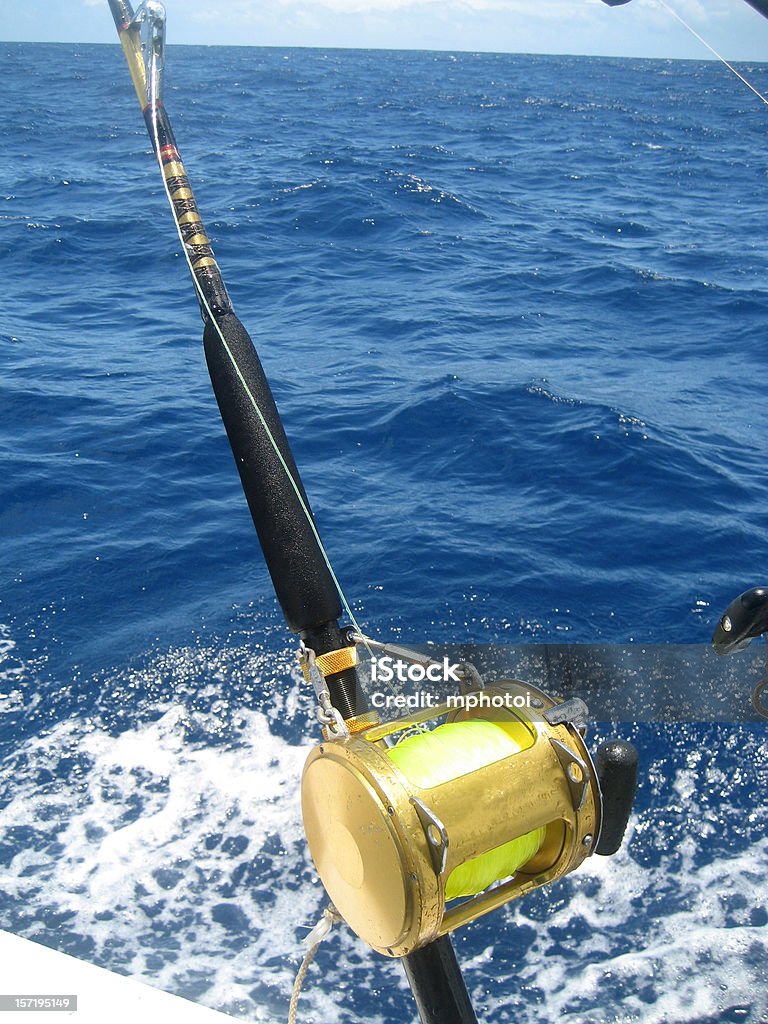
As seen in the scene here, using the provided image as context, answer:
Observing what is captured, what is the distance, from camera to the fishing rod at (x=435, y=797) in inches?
66.5

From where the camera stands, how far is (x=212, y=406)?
8.82m

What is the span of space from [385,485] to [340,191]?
469 inches

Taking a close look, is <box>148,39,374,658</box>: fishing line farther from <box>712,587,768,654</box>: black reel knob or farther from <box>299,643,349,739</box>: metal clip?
<box>712,587,768,654</box>: black reel knob

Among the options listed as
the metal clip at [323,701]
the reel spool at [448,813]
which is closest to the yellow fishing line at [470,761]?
the reel spool at [448,813]

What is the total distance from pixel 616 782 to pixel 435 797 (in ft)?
1.25

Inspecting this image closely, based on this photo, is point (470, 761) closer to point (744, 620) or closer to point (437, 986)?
point (437, 986)

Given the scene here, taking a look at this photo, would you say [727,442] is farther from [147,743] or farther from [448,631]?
[147,743]

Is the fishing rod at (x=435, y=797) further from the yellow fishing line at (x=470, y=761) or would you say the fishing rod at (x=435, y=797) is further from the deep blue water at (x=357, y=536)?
the deep blue water at (x=357, y=536)

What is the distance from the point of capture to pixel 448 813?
171 centimetres

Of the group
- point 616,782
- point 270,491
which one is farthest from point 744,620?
point 270,491

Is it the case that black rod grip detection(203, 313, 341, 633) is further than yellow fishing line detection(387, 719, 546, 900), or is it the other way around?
black rod grip detection(203, 313, 341, 633)

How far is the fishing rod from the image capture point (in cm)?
169

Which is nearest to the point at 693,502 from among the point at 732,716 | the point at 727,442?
the point at 727,442

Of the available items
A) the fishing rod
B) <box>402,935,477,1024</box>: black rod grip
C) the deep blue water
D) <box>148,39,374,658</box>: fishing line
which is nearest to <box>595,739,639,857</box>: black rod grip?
the fishing rod
